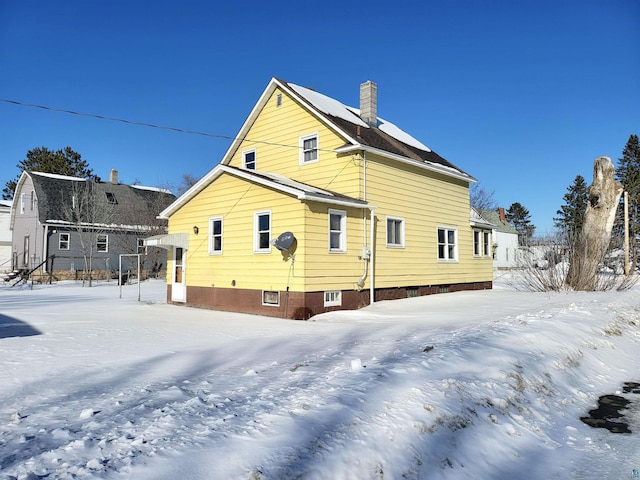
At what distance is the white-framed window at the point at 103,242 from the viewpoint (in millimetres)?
34812

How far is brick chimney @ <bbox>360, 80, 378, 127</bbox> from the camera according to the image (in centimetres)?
1927

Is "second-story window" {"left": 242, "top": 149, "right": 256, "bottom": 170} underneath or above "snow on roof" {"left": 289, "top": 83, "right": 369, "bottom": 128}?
A: underneath

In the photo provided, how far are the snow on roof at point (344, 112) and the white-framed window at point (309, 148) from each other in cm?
108

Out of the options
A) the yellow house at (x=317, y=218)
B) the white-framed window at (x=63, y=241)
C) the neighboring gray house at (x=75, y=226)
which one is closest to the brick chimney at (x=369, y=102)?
the yellow house at (x=317, y=218)

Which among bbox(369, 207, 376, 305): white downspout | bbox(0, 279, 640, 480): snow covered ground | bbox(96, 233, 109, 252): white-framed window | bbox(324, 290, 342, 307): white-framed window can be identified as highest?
bbox(96, 233, 109, 252): white-framed window

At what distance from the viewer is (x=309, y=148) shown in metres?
17.0

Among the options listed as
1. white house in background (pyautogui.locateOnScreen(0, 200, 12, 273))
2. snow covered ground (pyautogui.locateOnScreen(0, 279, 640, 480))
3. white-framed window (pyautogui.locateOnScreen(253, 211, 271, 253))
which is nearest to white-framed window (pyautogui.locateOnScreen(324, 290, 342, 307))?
white-framed window (pyautogui.locateOnScreen(253, 211, 271, 253))

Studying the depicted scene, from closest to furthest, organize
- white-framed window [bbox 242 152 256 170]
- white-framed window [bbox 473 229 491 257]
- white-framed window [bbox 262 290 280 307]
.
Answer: white-framed window [bbox 262 290 280 307]
white-framed window [bbox 242 152 256 170]
white-framed window [bbox 473 229 491 257]

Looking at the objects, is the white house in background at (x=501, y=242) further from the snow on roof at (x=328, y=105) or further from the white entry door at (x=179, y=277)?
the white entry door at (x=179, y=277)

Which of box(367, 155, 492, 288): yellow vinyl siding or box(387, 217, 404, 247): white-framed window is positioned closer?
box(367, 155, 492, 288): yellow vinyl siding

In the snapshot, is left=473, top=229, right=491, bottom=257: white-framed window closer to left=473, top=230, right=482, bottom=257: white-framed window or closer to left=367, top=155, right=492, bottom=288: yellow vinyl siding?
left=473, top=230, right=482, bottom=257: white-framed window

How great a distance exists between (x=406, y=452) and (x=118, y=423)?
102 inches

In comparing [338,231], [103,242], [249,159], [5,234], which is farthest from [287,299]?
[5,234]

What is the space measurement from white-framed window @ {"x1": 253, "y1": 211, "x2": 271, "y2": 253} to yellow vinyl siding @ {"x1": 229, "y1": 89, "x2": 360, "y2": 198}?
292 centimetres
